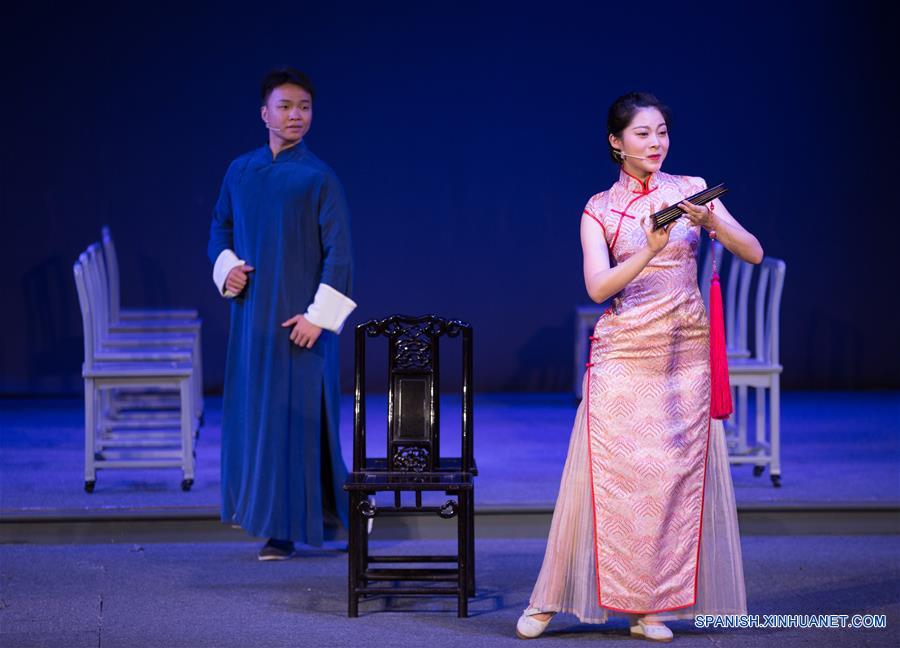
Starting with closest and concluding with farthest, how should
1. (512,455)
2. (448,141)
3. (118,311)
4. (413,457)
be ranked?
(413,457) < (512,455) < (118,311) < (448,141)

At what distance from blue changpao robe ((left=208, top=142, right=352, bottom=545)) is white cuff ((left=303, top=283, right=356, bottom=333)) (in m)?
0.04

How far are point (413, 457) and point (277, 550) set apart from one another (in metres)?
0.85

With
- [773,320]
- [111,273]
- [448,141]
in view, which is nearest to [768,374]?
[773,320]

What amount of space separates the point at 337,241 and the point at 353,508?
3.21 ft

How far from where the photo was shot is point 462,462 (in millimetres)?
4086

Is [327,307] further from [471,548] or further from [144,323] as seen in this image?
[144,323]

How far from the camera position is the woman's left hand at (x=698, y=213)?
11.1ft

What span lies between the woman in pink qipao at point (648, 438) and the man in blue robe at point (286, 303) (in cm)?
115

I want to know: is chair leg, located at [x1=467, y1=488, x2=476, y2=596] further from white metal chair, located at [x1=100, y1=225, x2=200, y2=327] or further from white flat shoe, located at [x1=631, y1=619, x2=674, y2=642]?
white metal chair, located at [x1=100, y1=225, x2=200, y2=327]

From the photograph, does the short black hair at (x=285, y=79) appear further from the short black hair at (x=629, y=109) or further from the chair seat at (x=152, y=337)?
the chair seat at (x=152, y=337)

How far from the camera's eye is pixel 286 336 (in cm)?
461

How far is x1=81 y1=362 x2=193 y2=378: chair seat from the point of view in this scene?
17.7 feet

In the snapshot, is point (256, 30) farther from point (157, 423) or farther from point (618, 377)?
point (618, 377)

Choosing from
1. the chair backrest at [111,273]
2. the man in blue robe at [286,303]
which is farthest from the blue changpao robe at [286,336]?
the chair backrest at [111,273]
